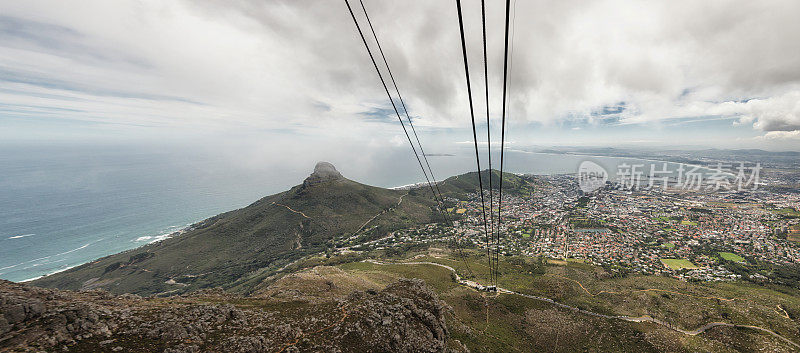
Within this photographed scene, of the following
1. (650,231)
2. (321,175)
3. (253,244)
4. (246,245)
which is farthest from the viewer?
(321,175)

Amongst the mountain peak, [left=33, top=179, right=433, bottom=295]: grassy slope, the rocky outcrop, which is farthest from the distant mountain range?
the rocky outcrop

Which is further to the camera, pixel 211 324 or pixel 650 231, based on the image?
pixel 650 231

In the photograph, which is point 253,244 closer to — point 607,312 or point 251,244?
point 251,244

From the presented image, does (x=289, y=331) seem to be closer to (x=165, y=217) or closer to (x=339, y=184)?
(x=339, y=184)

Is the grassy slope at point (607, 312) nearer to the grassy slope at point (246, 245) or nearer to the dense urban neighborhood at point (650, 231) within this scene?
the dense urban neighborhood at point (650, 231)

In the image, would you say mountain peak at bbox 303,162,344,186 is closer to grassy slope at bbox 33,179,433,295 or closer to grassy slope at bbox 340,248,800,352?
grassy slope at bbox 33,179,433,295

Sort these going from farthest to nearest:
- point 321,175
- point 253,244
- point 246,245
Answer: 1. point 321,175
2. point 253,244
3. point 246,245

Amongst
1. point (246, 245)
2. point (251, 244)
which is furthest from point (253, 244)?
point (246, 245)

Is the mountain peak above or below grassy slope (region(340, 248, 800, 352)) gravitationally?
above

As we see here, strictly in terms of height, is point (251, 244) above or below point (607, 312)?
below
